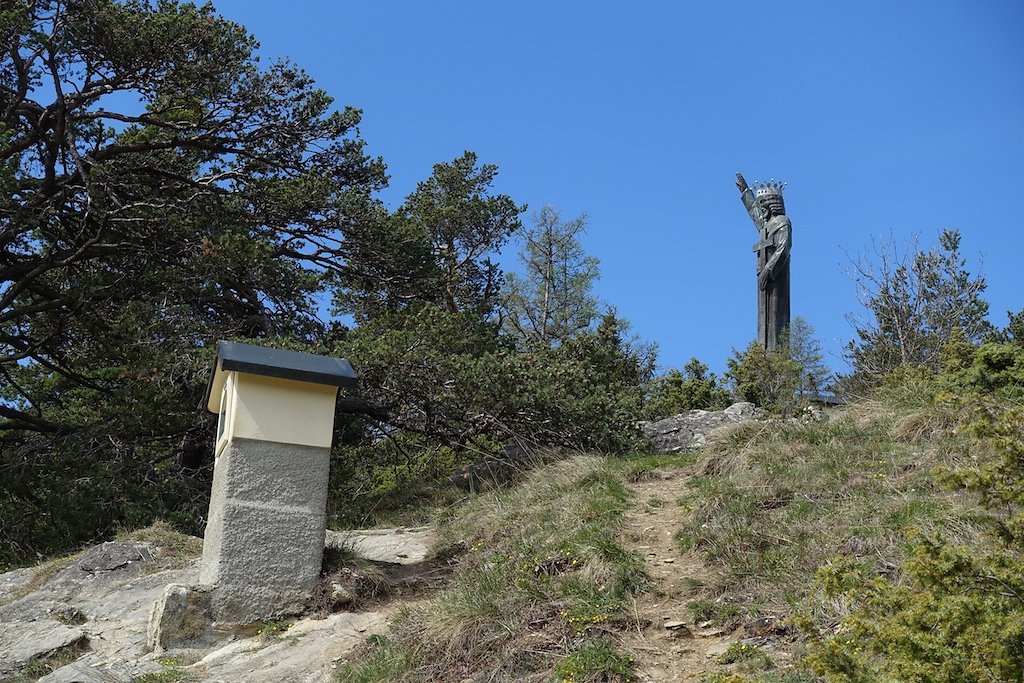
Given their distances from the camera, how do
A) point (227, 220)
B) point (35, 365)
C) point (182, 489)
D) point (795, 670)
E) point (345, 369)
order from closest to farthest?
1. point (795, 670)
2. point (345, 369)
3. point (182, 489)
4. point (227, 220)
5. point (35, 365)

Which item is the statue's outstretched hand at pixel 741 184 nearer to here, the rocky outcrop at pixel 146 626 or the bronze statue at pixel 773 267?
the bronze statue at pixel 773 267

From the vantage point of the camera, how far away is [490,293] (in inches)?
699

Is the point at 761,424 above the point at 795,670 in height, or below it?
above

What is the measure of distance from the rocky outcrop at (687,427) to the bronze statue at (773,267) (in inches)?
208

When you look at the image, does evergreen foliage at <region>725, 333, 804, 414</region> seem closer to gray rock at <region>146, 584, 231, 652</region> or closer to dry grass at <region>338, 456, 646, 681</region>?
dry grass at <region>338, 456, 646, 681</region>

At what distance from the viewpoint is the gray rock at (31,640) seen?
311 inches

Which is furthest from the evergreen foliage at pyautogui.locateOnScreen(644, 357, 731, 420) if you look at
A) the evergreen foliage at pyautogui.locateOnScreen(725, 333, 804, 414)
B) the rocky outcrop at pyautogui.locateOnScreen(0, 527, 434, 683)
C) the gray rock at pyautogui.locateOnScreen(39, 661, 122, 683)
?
the gray rock at pyautogui.locateOnScreen(39, 661, 122, 683)

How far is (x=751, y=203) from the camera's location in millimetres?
21625

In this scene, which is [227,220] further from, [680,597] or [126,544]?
[680,597]

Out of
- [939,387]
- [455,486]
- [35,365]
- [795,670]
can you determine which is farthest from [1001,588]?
[35,365]

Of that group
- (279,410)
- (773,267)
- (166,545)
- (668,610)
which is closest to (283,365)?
(279,410)

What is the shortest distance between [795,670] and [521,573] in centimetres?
234

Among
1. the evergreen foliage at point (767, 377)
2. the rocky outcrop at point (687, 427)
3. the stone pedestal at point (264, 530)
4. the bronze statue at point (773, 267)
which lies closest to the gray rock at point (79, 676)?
the stone pedestal at point (264, 530)

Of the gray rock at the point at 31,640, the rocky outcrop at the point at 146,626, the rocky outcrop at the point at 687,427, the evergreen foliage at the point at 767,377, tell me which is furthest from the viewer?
the evergreen foliage at the point at 767,377
